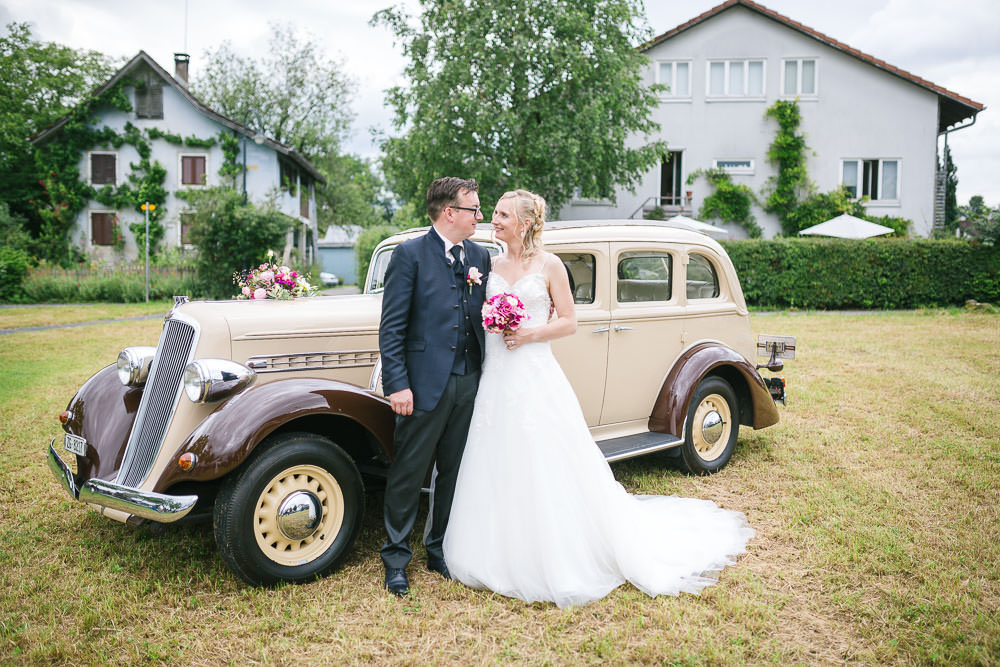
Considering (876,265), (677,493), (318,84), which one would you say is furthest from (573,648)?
(318,84)

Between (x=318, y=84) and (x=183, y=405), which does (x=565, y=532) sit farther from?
(x=318, y=84)

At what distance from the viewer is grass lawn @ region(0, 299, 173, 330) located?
15477mm

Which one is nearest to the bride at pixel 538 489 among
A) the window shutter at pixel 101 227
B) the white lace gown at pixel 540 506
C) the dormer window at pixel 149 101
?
the white lace gown at pixel 540 506

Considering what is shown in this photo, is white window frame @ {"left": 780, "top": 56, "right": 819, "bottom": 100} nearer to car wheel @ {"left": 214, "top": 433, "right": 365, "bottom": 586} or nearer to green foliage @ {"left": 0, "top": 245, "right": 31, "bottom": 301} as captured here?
car wheel @ {"left": 214, "top": 433, "right": 365, "bottom": 586}

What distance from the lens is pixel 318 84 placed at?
39.5 metres

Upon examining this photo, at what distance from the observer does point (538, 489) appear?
3.47m

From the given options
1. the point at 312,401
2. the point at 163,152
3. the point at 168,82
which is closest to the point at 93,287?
the point at 163,152

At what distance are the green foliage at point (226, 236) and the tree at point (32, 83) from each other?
49.2 feet

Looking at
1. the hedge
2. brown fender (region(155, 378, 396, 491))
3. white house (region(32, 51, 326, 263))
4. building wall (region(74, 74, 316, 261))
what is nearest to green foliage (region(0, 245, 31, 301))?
white house (region(32, 51, 326, 263))

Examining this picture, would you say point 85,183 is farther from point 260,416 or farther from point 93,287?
point 260,416

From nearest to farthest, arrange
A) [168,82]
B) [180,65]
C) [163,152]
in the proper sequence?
[168,82]
[163,152]
[180,65]

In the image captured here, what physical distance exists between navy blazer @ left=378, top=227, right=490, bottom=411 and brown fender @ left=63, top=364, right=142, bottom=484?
5.50 ft

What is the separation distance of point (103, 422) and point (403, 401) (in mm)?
1957

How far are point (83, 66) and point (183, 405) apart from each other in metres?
40.5
